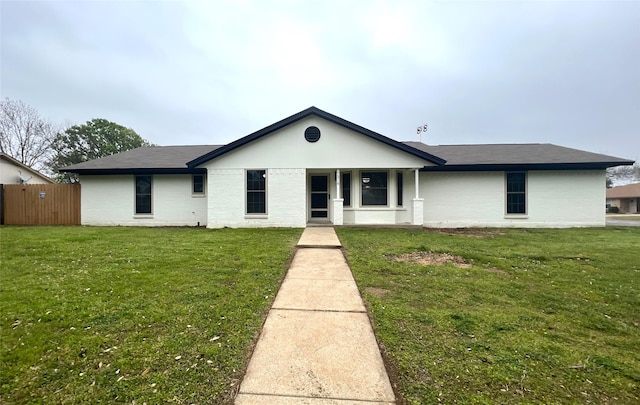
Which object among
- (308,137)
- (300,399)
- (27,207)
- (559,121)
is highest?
(559,121)

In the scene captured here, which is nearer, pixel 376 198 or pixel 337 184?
pixel 337 184

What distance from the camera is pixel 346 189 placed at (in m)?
13.0

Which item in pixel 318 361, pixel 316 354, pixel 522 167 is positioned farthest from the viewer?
pixel 522 167

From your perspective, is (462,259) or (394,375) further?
(462,259)

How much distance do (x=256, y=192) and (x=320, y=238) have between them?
14.6 feet

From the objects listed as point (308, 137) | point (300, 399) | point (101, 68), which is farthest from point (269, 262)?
point (101, 68)

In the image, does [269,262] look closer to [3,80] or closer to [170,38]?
[170,38]

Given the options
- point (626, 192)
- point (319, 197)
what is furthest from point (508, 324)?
point (626, 192)

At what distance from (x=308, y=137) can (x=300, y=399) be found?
10699mm

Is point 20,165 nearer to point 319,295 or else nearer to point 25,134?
point 25,134

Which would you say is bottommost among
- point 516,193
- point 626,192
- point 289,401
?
point 289,401

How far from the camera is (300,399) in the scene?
209 centimetres

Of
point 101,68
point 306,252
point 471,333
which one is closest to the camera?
point 471,333

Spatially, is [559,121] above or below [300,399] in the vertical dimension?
above
